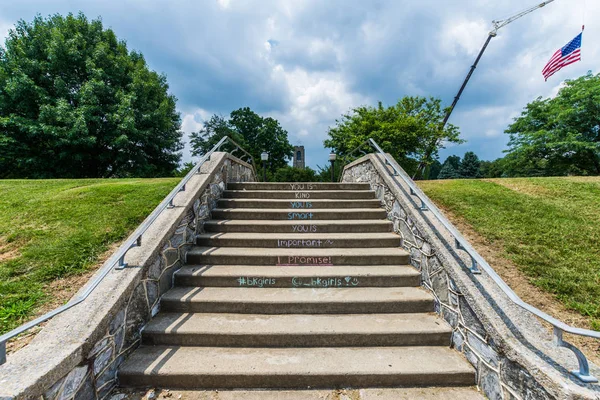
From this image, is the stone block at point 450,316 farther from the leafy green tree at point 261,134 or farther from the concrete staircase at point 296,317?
the leafy green tree at point 261,134

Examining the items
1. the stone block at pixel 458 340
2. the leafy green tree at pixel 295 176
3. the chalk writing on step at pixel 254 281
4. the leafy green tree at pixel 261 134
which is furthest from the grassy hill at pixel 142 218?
the leafy green tree at pixel 261 134

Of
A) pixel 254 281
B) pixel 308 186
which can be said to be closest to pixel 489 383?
pixel 254 281

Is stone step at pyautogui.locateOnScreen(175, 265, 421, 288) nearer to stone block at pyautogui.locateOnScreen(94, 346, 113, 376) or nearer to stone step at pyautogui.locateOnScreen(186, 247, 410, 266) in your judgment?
stone step at pyautogui.locateOnScreen(186, 247, 410, 266)

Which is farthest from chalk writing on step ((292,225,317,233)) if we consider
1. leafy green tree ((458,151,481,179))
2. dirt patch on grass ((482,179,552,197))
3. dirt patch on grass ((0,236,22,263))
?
leafy green tree ((458,151,481,179))

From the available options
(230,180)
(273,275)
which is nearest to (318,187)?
(230,180)

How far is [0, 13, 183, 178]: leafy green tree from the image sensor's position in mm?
11242

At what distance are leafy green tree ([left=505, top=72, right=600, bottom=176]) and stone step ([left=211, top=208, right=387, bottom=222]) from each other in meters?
17.1

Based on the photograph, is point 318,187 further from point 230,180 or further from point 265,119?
point 265,119

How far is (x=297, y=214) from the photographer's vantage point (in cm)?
396

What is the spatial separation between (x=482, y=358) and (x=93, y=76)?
17609mm

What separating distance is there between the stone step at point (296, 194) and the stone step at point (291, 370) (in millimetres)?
2856

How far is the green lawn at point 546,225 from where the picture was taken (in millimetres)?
2654

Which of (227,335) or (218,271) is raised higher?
(218,271)

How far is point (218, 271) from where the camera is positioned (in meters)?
2.84
